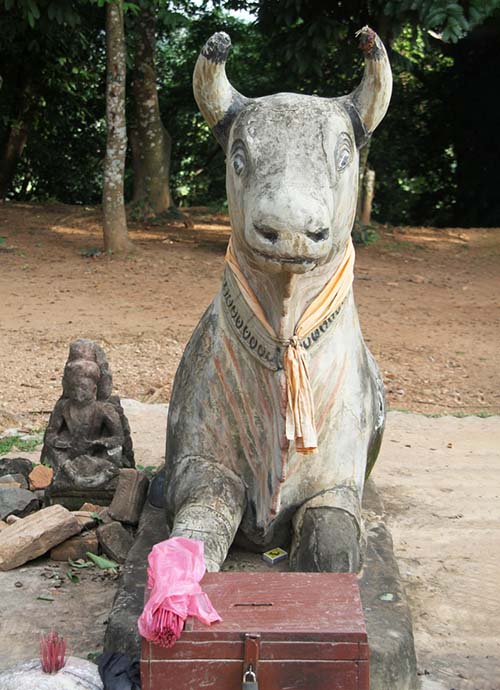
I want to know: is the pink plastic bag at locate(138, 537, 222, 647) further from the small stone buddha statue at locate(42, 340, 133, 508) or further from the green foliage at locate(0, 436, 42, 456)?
the green foliage at locate(0, 436, 42, 456)

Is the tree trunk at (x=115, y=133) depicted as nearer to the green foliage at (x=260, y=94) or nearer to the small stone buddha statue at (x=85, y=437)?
the green foliage at (x=260, y=94)

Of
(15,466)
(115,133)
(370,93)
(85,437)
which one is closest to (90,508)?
(85,437)

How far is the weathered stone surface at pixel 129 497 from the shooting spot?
15.0 ft

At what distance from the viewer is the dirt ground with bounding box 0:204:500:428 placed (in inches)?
330

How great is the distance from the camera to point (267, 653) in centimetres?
278

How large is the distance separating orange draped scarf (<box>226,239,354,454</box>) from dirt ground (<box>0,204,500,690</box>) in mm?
939

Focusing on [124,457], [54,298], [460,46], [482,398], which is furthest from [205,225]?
[124,457]

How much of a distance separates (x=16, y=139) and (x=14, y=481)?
1184 centimetres

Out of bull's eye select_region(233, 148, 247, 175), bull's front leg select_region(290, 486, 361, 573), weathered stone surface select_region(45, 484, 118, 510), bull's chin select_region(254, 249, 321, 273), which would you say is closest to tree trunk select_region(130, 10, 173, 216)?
weathered stone surface select_region(45, 484, 118, 510)

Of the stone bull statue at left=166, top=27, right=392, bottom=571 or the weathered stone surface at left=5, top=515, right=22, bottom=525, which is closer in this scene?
the stone bull statue at left=166, top=27, right=392, bottom=571

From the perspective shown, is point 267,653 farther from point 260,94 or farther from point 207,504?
point 260,94

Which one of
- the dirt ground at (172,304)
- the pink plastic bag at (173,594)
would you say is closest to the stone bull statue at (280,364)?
the pink plastic bag at (173,594)

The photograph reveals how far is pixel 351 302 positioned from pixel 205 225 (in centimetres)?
1100

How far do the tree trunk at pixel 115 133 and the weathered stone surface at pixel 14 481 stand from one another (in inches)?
276
